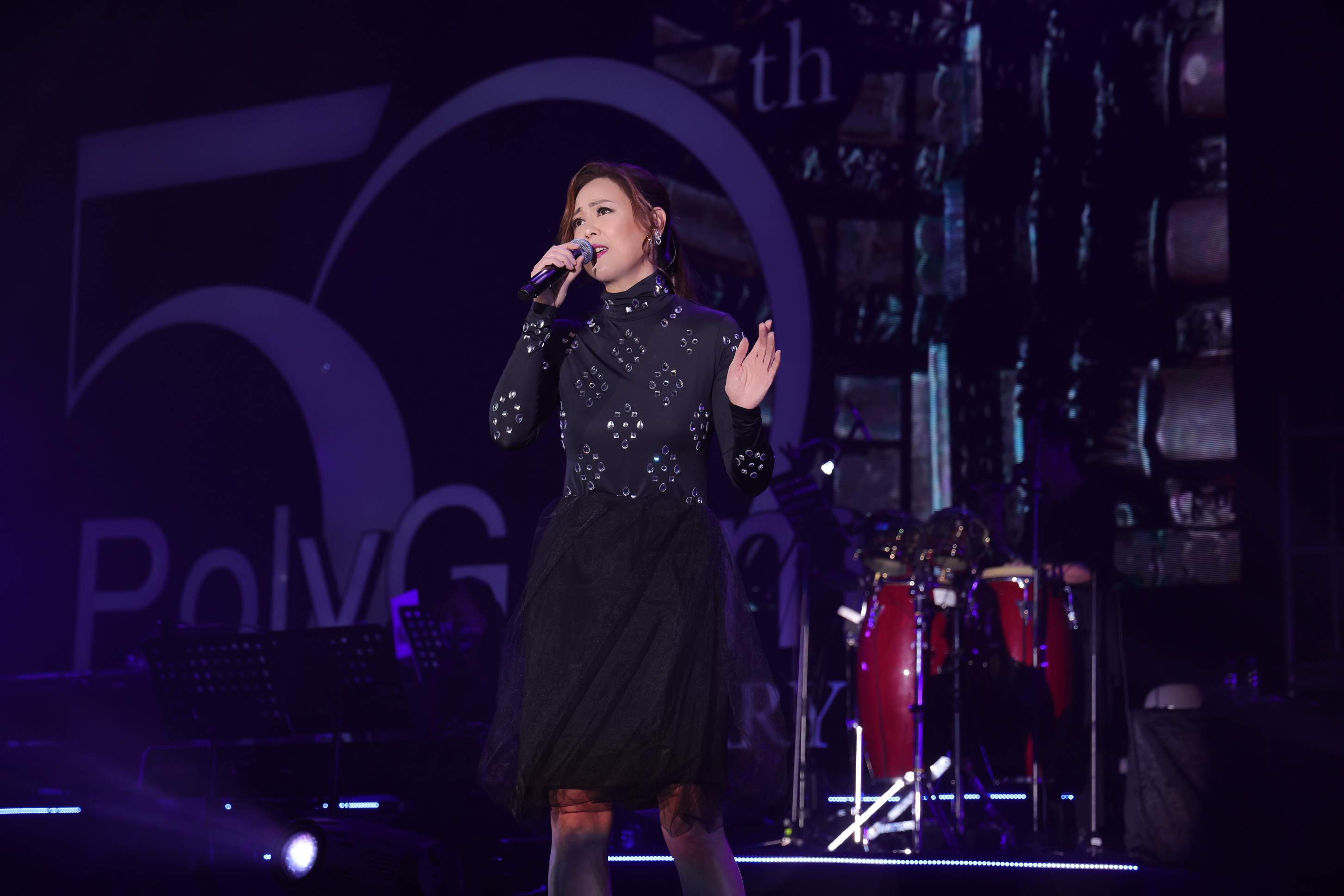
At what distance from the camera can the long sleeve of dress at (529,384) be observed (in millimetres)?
2088

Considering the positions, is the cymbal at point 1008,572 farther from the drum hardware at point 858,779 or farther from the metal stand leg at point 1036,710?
the drum hardware at point 858,779

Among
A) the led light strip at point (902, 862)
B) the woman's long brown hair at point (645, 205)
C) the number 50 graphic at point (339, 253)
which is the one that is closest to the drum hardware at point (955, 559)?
the led light strip at point (902, 862)

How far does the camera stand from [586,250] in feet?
6.82

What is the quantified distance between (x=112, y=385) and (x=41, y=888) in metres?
3.37

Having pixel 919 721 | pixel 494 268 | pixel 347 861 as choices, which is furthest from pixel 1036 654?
pixel 494 268

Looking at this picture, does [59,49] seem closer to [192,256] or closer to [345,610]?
[192,256]

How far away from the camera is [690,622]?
196cm

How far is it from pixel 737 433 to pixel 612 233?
40cm

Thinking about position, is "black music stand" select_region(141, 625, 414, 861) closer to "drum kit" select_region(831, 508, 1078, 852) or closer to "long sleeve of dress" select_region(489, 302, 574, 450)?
"drum kit" select_region(831, 508, 1078, 852)

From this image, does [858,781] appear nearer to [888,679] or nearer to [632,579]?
[888,679]

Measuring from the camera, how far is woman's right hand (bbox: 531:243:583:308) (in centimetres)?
200

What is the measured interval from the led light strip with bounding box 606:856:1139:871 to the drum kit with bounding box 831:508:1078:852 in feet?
2.19

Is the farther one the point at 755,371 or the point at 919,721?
the point at 919,721

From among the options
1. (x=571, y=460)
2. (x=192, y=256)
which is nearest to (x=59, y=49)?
(x=192, y=256)
